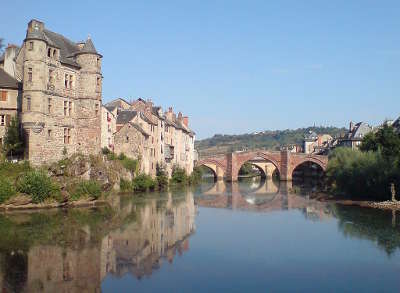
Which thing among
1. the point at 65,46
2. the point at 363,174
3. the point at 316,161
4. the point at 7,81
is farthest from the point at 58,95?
the point at 316,161

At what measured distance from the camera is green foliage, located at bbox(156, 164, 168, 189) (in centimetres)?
5639

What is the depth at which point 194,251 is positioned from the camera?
2225 cm

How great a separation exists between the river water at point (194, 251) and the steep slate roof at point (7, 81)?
12034 mm

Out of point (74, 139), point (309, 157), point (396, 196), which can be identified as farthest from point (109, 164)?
point (309, 157)

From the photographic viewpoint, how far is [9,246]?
21.2 meters

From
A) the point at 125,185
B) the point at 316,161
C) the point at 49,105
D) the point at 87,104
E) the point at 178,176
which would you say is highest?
the point at 87,104

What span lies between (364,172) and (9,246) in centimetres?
3462

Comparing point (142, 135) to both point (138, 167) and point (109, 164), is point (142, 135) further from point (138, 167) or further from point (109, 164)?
point (109, 164)

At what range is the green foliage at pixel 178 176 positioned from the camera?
64.8 m

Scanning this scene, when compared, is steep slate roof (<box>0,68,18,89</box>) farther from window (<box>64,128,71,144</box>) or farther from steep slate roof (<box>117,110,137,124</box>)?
steep slate roof (<box>117,110,137,124</box>)

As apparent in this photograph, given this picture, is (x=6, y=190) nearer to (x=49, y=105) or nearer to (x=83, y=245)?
(x=49, y=105)

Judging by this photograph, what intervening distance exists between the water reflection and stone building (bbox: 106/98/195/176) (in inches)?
659

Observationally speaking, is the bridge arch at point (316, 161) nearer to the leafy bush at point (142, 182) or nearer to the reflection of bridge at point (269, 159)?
the reflection of bridge at point (269, 159)

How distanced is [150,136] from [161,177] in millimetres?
5583
